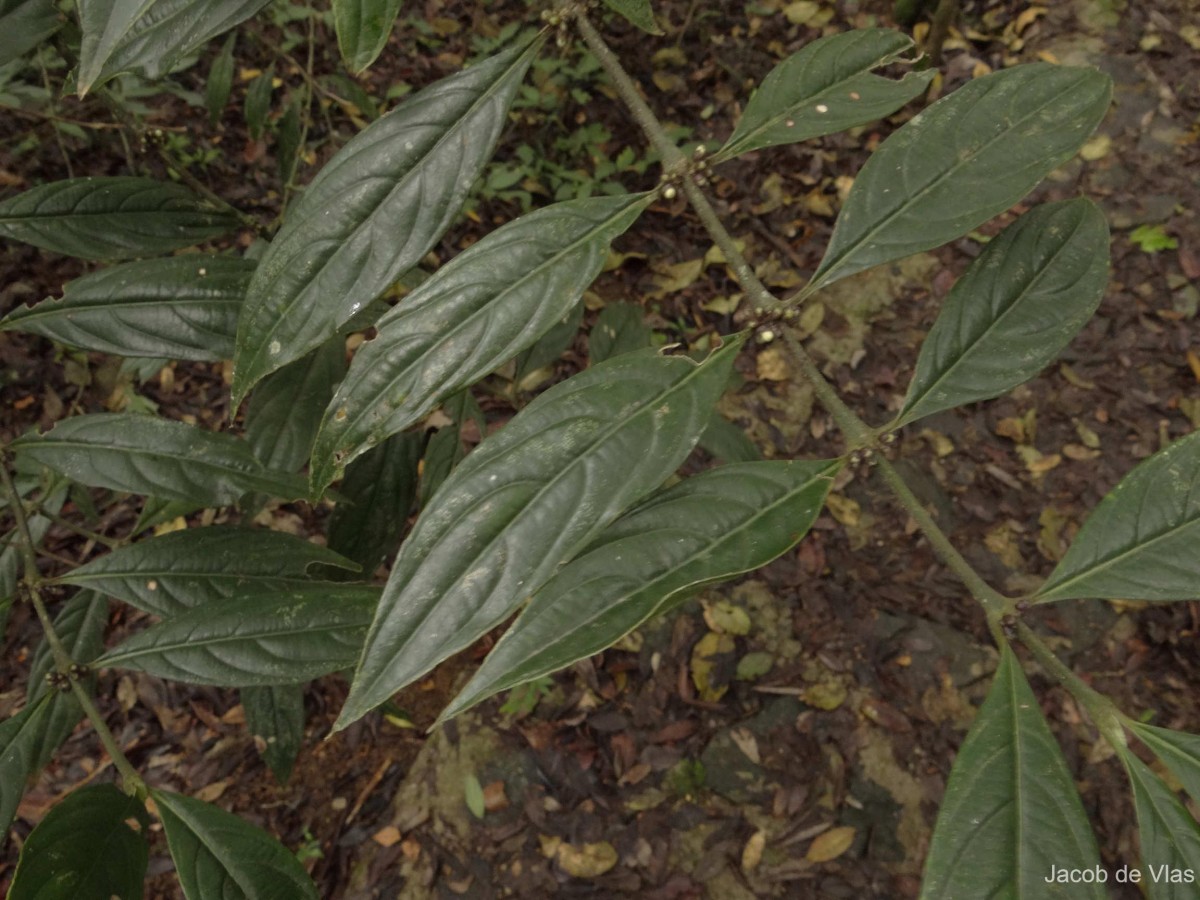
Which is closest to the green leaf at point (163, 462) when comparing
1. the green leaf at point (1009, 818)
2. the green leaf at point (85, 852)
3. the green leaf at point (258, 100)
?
the green leaf at point (85, 852)

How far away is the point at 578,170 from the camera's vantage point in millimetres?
3188

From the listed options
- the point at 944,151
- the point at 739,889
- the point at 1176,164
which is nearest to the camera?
the point at 944,151

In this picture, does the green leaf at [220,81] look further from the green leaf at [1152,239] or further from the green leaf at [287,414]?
the green leaf at [1152,239]

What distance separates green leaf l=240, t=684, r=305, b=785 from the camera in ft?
4.66

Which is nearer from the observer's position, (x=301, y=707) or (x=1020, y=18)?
(x=301, y=707)

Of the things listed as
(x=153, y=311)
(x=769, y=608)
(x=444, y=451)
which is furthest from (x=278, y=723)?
(x=769, y=608)

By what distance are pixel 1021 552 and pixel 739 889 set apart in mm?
1324

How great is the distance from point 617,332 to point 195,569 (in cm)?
91

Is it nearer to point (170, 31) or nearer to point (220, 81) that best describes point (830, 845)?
point (170, 31)

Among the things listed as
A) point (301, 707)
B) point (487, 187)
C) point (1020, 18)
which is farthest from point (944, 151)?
point (1020, 18)

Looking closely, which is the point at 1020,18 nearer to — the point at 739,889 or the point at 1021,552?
the point at 1021,552

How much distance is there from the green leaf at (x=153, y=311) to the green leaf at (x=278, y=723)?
0.67m

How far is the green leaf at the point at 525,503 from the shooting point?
69cm

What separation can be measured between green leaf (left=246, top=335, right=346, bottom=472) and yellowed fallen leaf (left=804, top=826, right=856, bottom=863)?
5.48 feet
